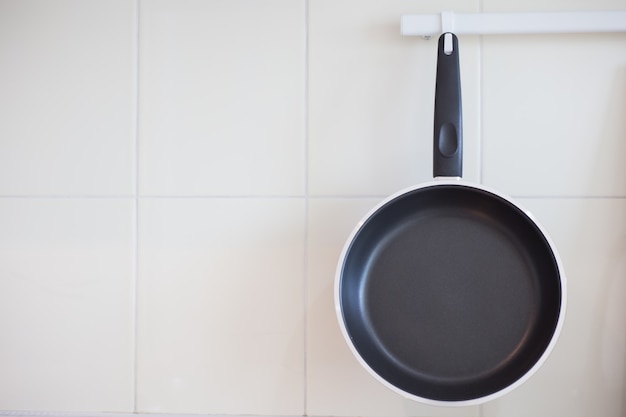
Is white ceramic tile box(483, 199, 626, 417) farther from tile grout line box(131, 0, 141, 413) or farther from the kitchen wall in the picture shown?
tile grout line box(131, 0, 141, 413)

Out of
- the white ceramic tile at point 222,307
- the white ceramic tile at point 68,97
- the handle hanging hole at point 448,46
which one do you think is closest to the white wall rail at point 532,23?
the handle hanging hole at point 448,46

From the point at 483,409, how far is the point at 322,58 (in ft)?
1.60

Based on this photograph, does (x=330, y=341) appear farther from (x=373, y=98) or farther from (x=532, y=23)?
(x=532, y=23)

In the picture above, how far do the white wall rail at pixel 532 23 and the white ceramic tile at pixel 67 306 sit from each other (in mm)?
475

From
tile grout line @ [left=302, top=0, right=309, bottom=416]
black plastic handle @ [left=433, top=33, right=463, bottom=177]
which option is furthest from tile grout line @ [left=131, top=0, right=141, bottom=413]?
black plastic handle @ [left=433, top=33, right=463, bottom=177]

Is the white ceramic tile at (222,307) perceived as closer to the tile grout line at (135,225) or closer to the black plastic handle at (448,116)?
the tile grout line at (135,225)

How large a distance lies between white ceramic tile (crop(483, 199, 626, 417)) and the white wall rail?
0.69 ft

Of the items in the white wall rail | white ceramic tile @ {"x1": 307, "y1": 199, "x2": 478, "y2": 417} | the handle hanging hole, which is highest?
the white wall rail

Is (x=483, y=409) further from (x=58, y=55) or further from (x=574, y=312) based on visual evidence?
(x=58, y=55)

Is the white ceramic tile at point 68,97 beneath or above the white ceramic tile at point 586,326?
above

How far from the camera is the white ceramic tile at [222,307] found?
76cm

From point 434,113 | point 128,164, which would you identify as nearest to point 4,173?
point 128,164

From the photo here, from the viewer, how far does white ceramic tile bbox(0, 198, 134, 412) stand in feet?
2.54

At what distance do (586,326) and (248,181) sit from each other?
1.51 ft
